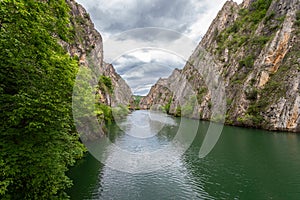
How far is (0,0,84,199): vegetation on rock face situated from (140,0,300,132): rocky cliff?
4884cm

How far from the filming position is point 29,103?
718cm

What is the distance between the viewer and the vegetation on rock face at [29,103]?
24.1 ft

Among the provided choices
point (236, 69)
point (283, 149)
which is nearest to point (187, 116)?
point (236, 69)

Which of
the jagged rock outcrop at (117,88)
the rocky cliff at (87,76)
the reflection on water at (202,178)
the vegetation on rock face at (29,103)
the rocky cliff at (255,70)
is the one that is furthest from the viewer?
the jagged rock outcrop at (117,88)

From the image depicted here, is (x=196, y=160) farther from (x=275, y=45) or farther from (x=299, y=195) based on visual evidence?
(x=275, y=45)

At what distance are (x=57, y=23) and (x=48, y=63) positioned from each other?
2010 mm

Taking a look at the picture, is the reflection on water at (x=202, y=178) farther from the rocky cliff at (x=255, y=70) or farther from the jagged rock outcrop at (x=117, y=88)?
the jagged rock outcrop at (x=117, y=88)

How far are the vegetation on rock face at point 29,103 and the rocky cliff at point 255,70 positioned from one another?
48.8 m

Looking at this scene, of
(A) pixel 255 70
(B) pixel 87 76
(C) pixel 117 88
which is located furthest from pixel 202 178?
(C) pixel 117 88

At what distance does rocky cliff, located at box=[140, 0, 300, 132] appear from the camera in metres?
47.5

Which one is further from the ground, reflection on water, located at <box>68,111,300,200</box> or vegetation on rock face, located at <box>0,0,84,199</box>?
vegetation on rock face, located at <box>0,0,84,199</box>

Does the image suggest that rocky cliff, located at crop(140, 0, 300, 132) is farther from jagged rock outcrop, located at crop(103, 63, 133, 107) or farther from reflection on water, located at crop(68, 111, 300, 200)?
jagged rock outcrop, located at crop(103, 63, 133, 107)

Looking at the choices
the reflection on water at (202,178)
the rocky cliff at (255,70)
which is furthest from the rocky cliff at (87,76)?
the rocky cliff at (255,70)

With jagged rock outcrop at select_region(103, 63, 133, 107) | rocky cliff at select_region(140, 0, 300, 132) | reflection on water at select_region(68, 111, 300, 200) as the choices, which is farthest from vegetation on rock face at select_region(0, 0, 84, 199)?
jagged rock outcrop at select_region(103, 63, 133, 107)
